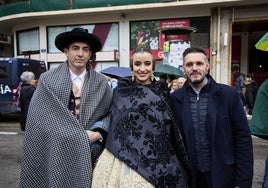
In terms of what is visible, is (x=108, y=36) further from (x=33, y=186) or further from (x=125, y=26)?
(x=33, y=186)

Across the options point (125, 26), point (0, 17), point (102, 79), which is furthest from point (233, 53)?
point (102, 79)

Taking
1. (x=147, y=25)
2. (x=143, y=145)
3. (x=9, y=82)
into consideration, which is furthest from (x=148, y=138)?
(x=147, y=25)

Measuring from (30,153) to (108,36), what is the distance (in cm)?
1616

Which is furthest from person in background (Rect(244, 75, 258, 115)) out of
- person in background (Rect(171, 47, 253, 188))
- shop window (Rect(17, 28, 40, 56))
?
shop window (Rect(17, 28, 40, 56))

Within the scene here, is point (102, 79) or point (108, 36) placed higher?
point (108, 36)

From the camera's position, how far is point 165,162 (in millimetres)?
2445

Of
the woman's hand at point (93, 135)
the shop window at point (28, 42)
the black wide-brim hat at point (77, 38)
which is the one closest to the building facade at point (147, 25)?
the shop window at point (28, 42)

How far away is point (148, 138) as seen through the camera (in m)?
2.44

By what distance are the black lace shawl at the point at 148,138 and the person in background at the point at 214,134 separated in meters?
0.13

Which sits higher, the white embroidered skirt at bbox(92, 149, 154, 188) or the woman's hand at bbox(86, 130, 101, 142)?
the woman's hand at bbox(86, 130, 101, 142)

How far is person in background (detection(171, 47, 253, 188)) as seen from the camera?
2543 millimetres

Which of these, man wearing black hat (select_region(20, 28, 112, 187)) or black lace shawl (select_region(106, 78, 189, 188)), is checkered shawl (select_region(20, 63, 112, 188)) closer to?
man wearing black hat (select_region(20, 28, 112, 187))

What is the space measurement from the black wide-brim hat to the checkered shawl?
0.20m

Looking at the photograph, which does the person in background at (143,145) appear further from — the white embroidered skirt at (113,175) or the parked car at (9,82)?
the parked car at (9,82)
